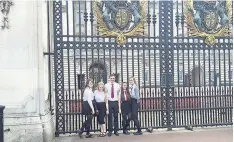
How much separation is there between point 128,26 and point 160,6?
1153mm

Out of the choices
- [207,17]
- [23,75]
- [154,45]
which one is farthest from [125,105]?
[207,17]

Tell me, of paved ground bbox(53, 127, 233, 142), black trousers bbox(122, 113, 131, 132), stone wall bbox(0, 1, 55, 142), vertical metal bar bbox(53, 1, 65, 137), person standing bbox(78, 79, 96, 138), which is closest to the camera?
stone wall bbox(0, 1, 55, 142)

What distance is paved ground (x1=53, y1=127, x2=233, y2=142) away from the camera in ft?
26.5

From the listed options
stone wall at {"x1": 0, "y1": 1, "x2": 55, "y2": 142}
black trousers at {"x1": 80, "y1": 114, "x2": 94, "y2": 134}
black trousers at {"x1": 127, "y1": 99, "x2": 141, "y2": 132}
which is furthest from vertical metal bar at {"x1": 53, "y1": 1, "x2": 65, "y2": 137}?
black trousers at {"x1": 127, "y1": 99, "x2": 141, "y2": 132}

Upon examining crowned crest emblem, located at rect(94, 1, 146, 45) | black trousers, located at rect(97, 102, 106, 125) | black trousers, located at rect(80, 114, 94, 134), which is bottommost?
black trousers, located at rect(80, 114, 94, 134)

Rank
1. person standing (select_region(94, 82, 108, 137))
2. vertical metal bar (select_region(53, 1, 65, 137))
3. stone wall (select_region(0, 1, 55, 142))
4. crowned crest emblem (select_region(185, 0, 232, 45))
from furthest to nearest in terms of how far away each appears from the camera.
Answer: crowned crest emblem (select_region(185, 0, 232, 45))
vertical metal bar (select_region(53, 1, 65, 137))
person standing (select_region(94, 82, 108, 137))
stone wall (select_region(0, 1, 55, 142))

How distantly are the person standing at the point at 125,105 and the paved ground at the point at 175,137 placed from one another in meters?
0.40

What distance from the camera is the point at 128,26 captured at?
9.08 meters

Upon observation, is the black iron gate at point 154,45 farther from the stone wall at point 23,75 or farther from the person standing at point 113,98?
the stone wall at point 23,75

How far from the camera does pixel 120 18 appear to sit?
895 cm

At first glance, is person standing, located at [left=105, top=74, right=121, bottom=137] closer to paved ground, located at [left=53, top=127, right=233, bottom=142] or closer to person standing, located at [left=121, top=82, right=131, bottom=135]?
person standing, located at [left=121, top=82, right=131, bottom=135]

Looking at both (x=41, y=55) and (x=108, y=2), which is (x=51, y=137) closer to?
(x=41, y=55)

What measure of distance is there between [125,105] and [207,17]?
3.57 meters

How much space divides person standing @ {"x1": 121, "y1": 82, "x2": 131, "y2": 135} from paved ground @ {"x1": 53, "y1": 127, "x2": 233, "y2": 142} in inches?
15.7
